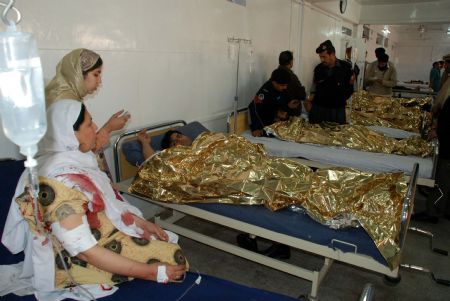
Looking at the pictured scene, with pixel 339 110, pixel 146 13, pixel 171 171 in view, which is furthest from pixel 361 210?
pixel 339 110

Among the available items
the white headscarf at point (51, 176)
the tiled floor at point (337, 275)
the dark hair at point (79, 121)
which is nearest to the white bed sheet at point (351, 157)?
the tiled floor at point (337, 275)

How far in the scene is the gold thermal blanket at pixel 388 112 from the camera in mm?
5027

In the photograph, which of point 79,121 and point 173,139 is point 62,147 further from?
point 173,139

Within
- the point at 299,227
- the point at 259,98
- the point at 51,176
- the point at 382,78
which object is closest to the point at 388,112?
the point at 382,78

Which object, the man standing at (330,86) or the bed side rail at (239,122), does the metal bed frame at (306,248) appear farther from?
the man standing at (330,86)

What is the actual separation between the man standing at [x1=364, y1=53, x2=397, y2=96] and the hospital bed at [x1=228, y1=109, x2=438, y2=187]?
3420 mm

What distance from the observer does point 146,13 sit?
121 inches

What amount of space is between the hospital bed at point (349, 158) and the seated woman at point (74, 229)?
2.22 metres

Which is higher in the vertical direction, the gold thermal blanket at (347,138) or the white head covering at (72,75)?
the white head covering at (72,75)

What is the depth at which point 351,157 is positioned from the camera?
11.3 feet

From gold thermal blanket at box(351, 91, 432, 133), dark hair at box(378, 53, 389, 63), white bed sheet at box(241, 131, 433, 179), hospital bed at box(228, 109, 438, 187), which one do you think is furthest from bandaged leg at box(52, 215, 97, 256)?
dark hair at box(378, 53, 389, 63)

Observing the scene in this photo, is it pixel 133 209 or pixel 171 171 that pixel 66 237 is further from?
pixel 171 171

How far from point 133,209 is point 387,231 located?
1462 mm

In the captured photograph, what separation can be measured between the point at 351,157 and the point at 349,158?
0.03 metres
